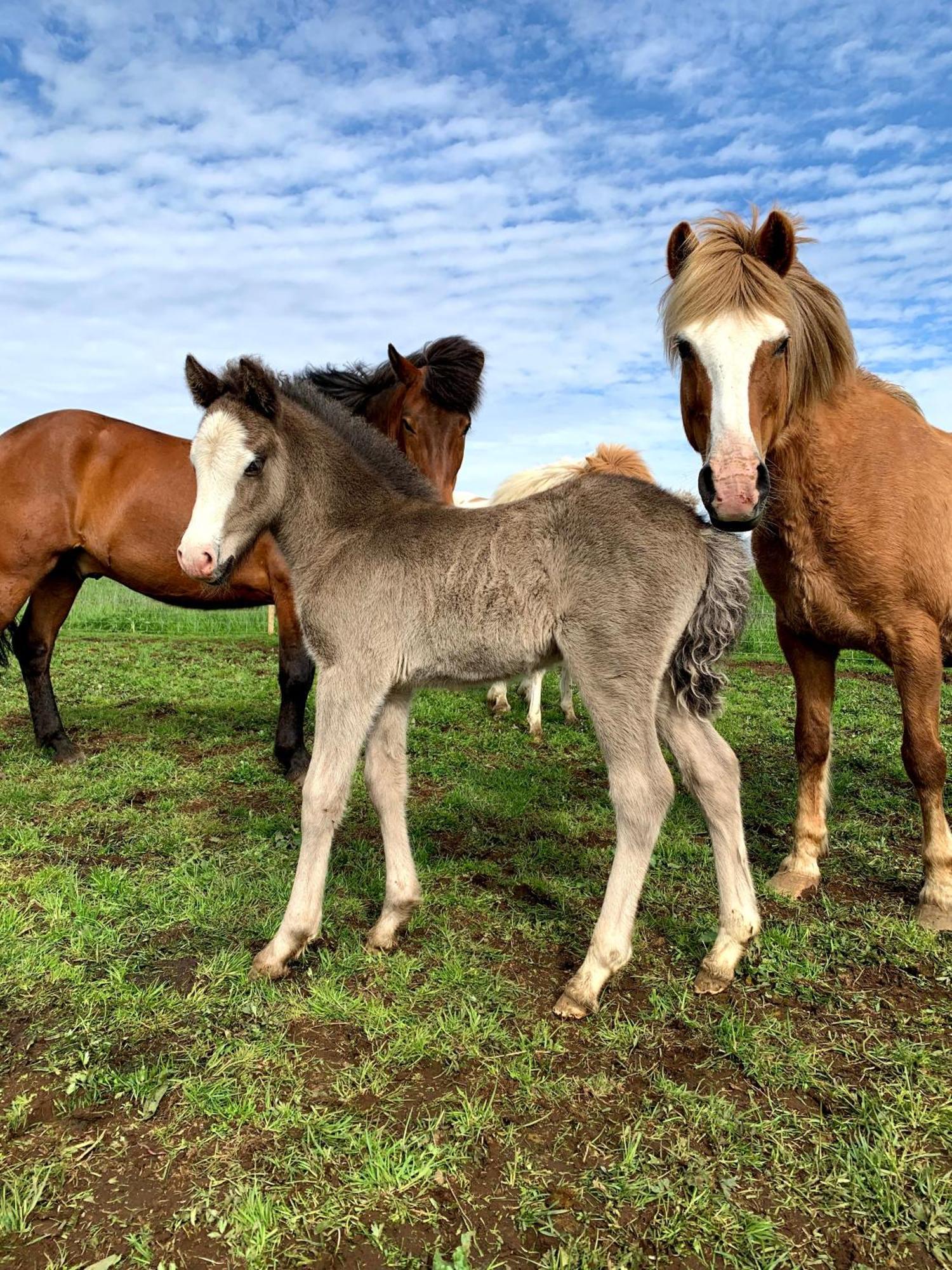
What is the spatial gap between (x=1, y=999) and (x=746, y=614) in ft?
11.5

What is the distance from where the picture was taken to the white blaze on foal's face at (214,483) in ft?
10.9

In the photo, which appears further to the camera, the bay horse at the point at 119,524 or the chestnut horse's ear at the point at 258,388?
the bay horse at the point at 119,524

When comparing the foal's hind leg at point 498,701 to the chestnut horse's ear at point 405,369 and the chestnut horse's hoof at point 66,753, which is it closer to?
the chestnut horse's ear at point 405,369

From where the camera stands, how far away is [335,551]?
3637mm

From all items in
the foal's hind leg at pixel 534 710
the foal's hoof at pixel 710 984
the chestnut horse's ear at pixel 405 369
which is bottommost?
the foal's hind leg at pixel 534 710

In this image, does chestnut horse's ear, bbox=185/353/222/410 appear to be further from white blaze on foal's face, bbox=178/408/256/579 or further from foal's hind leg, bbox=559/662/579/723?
foal's hind leg, bbox=559/662/579/723

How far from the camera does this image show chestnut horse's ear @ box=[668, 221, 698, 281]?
156 inches

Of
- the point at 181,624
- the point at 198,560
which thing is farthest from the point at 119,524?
the point at 181,624

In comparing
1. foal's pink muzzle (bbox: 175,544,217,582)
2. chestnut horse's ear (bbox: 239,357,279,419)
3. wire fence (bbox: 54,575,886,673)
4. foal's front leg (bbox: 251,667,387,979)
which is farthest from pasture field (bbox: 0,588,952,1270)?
wire fence (bbox: 54,575,886,673)

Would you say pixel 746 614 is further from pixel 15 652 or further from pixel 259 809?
pixel 15 652

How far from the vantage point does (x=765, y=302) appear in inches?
140

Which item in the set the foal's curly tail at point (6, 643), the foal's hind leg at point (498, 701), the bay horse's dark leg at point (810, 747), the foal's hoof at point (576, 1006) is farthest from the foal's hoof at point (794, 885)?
the foal's curly tail at point (6, 643)

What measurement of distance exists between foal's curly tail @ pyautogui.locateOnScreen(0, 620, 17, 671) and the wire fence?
6.85 metres

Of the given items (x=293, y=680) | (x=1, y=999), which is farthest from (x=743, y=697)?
(x=1, y=999)
